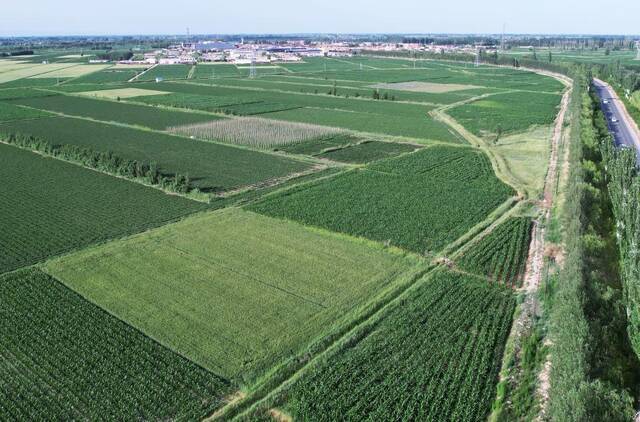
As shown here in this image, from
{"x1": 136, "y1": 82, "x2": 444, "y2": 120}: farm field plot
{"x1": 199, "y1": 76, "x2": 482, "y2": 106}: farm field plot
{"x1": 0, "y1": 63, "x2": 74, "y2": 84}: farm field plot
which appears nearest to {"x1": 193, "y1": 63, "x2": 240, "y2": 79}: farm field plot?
A: {"x1": 199, "y1": 76, "x2": 482, "y2": 106}: farm field plot

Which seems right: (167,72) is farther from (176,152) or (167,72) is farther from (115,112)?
(176,152)

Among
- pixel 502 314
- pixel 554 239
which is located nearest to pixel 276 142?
pixel 554 239

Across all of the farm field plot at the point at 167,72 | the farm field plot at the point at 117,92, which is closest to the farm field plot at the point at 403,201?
the farm field plot at the point at 117,92

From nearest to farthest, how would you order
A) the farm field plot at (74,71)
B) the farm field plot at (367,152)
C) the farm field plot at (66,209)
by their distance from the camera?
the farm field plot at (66,209) → the farm field plot at (367,152) → the farm field plot at (74,71)

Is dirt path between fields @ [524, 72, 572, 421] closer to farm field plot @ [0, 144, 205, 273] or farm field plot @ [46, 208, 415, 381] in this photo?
farm field plot @ [46, 208, 415, 381]

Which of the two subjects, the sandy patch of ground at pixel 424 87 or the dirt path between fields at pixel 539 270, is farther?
the sandy patch of ground at pixel 424 87

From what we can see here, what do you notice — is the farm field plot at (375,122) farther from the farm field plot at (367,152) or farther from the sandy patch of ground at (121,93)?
the sandy patch of ground at (121,93)

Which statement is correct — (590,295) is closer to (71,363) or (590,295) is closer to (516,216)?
(516,216)

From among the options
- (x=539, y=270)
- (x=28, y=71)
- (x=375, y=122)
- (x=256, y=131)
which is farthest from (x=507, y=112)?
(x=28, y=71)
